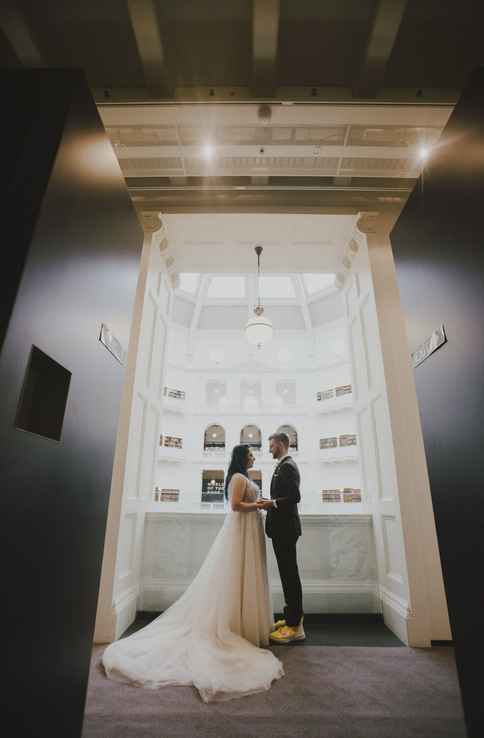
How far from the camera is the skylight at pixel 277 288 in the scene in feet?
29.3

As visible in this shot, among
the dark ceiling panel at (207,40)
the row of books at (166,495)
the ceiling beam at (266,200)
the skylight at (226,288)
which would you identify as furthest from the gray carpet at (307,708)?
the skylight at (226,288)

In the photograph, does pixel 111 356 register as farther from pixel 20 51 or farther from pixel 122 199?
pixel 20 51

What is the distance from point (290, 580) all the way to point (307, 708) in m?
1.09

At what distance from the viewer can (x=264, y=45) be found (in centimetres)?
240

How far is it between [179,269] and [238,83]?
222 centimetres

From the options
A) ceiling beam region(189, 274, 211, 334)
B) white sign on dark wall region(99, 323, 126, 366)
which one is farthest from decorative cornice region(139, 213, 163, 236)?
ceiling beam region(189, 274, 211, 334)

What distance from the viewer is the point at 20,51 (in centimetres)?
259

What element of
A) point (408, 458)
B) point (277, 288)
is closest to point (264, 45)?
point (408, 458)

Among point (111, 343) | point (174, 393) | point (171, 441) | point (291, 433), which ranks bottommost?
point (111, 343)

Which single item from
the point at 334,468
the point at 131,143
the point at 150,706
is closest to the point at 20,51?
the point at 131,143

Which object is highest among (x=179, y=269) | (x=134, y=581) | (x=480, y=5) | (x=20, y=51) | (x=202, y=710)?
(x=480, y=5)

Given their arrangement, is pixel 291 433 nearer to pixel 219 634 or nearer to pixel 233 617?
pixel 233 617

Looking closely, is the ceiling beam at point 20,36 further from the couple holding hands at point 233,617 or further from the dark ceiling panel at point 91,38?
the couple holding hands at point 233,617

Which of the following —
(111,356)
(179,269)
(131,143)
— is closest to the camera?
(111,356)
